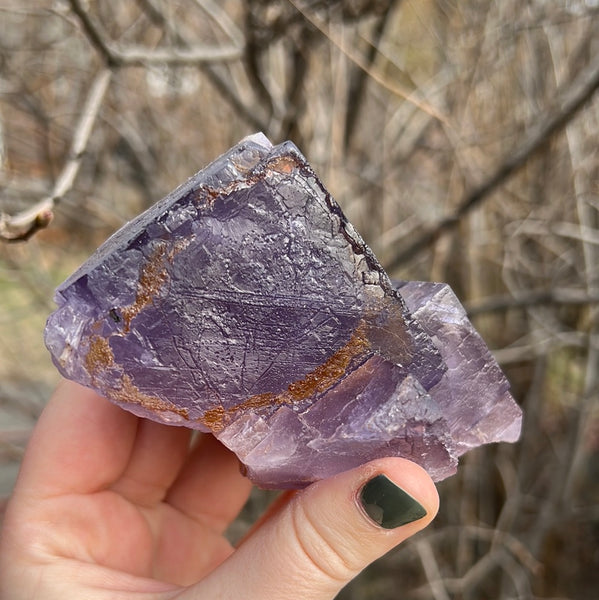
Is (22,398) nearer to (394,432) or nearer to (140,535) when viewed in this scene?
(140,535)

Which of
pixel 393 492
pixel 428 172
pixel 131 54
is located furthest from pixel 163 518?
pixel 428 172

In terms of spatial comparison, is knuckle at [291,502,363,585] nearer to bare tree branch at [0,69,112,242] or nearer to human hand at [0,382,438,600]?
human hand at [0,382,438,600]

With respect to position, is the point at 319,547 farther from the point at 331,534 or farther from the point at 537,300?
the point at 537,300

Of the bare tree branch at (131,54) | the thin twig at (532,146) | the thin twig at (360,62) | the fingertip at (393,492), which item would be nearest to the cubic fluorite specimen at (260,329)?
the fingertip at (393,492)

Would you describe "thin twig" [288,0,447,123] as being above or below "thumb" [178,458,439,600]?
above

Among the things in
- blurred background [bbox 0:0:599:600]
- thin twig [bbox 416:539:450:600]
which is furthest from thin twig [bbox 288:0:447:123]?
thin twig [bbox 416:539:450:600]
